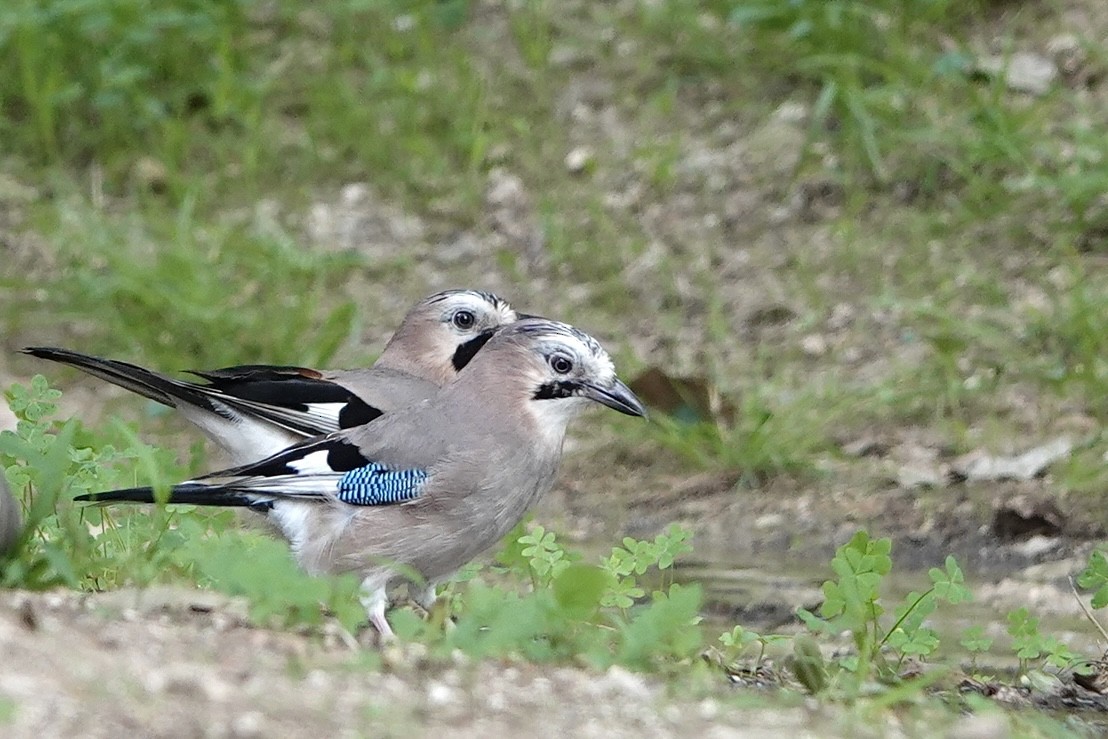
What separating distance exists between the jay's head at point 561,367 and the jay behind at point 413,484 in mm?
27

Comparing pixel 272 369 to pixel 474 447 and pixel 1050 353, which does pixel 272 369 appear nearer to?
pixel 474 447

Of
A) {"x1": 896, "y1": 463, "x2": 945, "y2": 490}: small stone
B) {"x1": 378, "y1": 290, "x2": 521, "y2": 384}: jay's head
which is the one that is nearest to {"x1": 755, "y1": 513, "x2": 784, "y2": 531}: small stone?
{"x1": 896, "y1": 463, "x2": 945, "y2": 490}: small stone

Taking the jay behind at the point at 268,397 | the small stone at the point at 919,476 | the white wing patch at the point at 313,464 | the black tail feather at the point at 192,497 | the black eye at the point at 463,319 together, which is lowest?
the small stone at the point at 919,476

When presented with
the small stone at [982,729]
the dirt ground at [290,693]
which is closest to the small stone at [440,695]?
the dirt ground at [290,693]

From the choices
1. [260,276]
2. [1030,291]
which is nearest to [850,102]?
[1030,291]

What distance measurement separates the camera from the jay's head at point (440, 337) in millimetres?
5602

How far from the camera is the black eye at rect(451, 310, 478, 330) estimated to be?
5.64m

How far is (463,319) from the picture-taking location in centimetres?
565

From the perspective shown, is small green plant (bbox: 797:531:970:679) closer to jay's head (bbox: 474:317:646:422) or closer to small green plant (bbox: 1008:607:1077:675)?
small green plant (bbox: 1008:607:1077:675)

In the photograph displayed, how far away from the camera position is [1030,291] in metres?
6.78

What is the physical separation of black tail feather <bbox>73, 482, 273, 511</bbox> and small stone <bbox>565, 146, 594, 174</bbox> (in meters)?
3.83

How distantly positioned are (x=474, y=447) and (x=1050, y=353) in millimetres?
2766

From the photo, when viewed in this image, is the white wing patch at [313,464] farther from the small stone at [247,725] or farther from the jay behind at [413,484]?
the small stone at [247,725]

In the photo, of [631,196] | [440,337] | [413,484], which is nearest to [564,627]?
[413,484]
